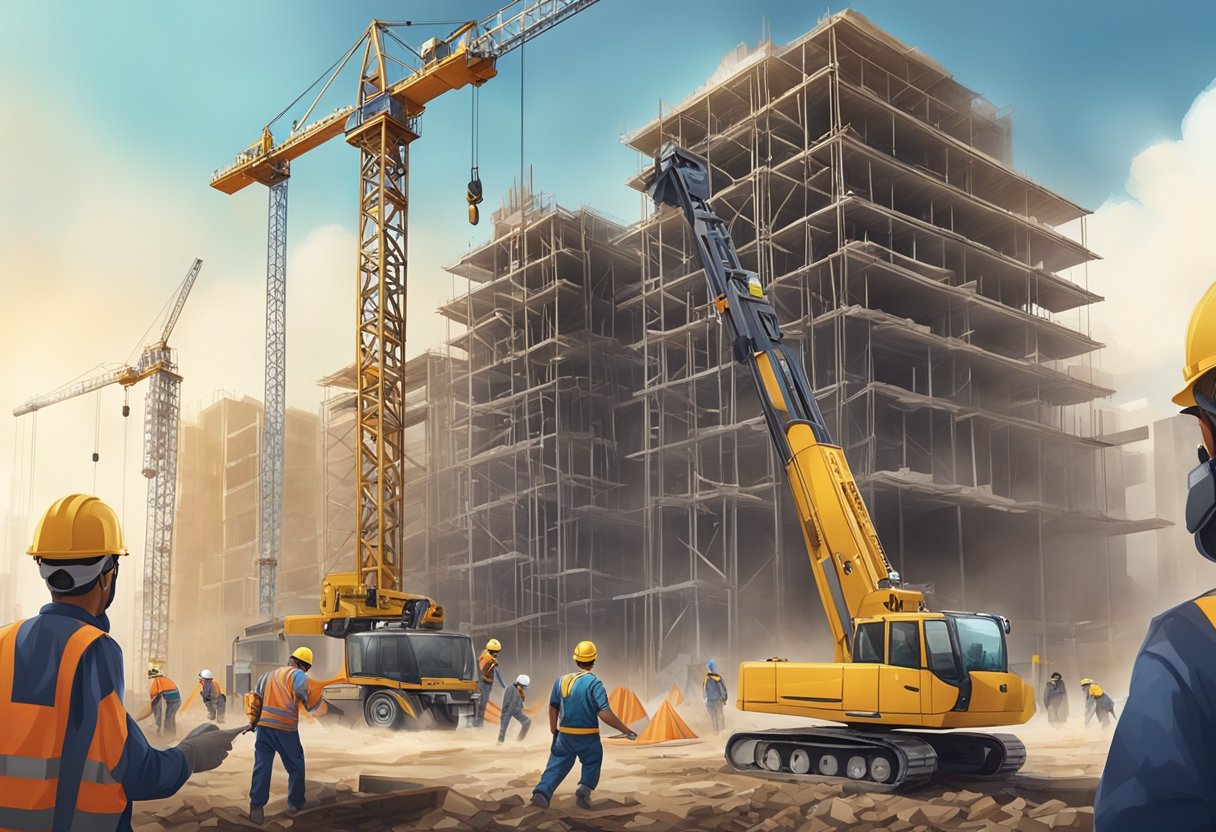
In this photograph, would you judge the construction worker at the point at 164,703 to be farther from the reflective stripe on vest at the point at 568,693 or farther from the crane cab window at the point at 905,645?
the crane cab window at the point at 905,645

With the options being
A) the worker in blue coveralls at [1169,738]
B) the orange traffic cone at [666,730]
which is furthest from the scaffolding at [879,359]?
the worker in blue coveralls at [1169,738]

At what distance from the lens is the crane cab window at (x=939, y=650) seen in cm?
1291

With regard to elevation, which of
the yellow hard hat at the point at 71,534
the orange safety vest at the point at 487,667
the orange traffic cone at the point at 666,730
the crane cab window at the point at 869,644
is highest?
the yellow hard hat at the point at 71,534

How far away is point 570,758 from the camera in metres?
11.2

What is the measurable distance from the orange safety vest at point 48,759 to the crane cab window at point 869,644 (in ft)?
35.2

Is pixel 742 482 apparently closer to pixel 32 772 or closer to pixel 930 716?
pixel 930 716

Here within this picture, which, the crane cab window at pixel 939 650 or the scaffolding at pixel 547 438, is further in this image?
the scaffolding at pixel 547 438

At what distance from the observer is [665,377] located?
122 feet

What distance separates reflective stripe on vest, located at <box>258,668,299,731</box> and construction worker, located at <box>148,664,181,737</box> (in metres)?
11.3

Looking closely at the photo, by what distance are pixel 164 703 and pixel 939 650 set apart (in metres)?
15.3

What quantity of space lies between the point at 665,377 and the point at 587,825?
87.2 feet

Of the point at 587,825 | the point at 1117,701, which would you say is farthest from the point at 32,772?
Answer: the point at 1117,701

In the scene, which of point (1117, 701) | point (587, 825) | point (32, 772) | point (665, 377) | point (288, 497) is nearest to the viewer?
point (32, 772)

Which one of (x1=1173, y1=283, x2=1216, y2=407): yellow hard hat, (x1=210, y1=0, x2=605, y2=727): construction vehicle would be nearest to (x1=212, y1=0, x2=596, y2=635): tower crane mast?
(x1=210, y1=0, x2=605, y2=727): construction vehicle
